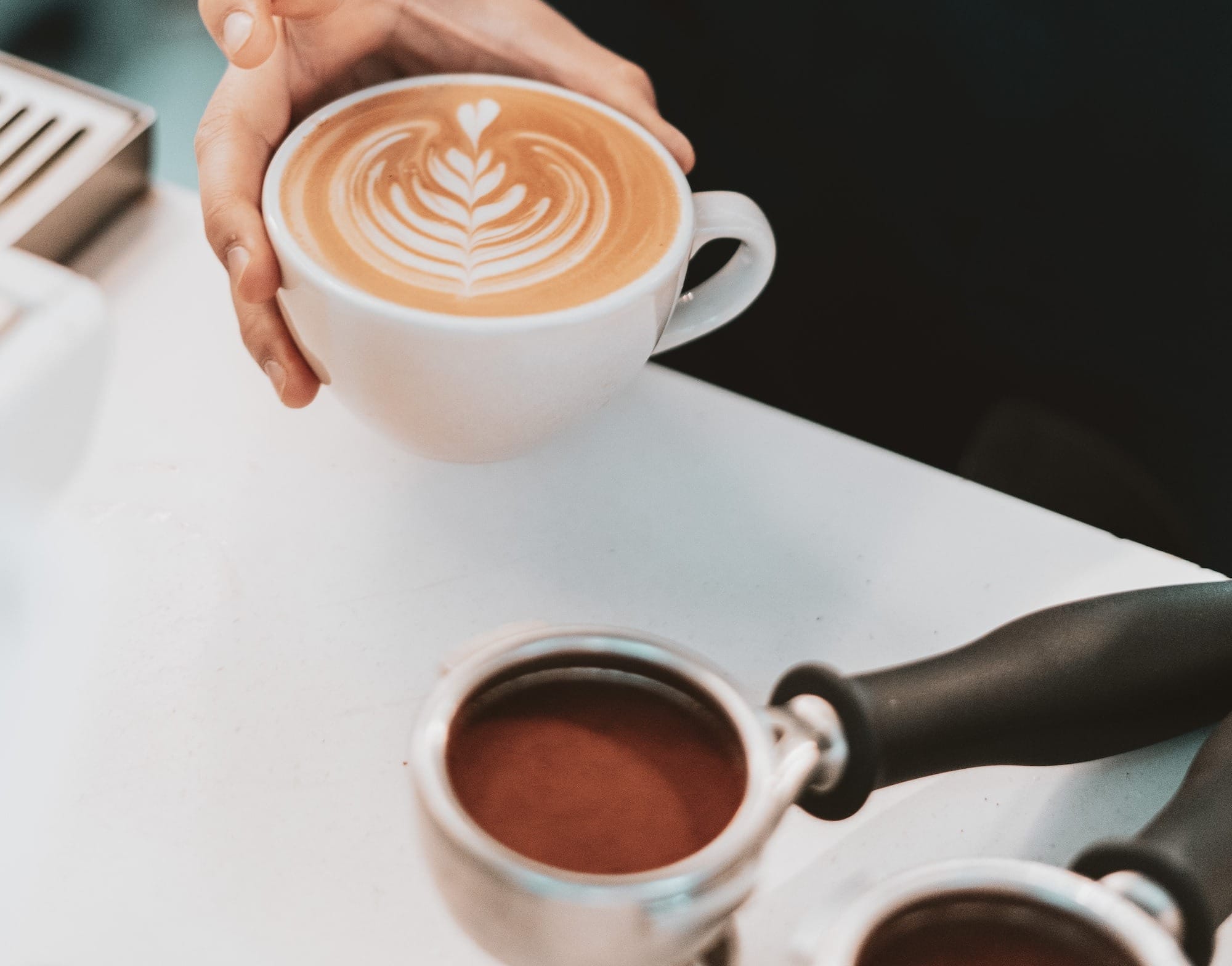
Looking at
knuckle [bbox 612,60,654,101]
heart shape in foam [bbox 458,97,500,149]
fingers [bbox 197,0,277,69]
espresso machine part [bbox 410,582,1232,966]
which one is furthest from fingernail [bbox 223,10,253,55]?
espresso machine part [bbox 410,582,1232,966]

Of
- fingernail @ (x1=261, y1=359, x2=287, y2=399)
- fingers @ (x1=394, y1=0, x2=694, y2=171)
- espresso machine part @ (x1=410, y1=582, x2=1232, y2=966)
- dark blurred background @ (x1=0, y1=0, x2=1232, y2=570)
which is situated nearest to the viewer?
espresso machine part @ (x1=410, y1=582, x2=1232, y2=966)

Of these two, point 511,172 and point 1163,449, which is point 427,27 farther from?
point 1163,449

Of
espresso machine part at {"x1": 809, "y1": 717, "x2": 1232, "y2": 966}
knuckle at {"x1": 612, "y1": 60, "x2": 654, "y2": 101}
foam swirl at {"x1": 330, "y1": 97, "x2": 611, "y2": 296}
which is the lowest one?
espresso machine part at {"x1": 809, "y1": 717, "x2": 1232, "y2": 966}

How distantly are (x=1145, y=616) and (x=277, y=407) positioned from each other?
1.49 feet

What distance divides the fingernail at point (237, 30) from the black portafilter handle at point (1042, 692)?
1.30 feet

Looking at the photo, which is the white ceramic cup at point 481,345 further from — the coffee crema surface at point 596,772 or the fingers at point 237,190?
the coffee crema surface at point 596,772

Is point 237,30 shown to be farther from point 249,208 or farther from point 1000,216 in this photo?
point 1000,216

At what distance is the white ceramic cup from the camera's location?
1.59 feet

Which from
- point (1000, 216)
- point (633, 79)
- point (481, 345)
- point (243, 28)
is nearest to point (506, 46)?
point (633, 79)

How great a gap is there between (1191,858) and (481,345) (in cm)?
33

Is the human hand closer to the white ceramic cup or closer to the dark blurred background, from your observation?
the white ceramic cup

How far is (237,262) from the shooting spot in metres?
0.51

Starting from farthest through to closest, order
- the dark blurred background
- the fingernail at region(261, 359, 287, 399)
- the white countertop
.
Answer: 1. the dark blurred background
2. the fingernail at region(261, 359, 287, 399)
3. the white countertop

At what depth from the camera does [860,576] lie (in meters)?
0.60
